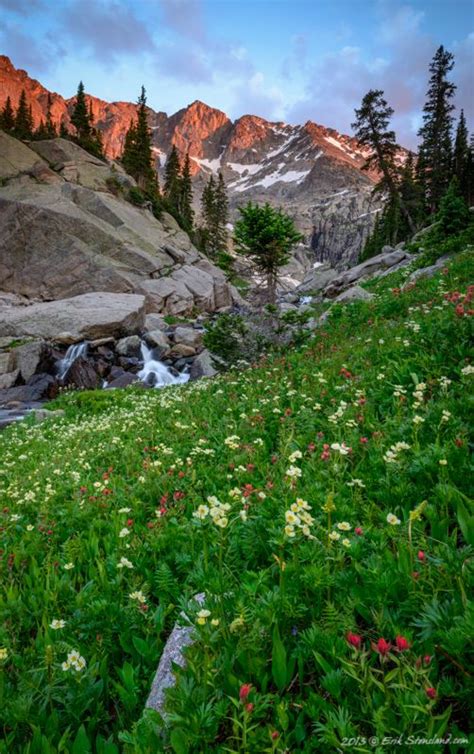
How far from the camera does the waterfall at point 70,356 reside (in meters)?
23.6

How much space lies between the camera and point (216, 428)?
708 centimetres

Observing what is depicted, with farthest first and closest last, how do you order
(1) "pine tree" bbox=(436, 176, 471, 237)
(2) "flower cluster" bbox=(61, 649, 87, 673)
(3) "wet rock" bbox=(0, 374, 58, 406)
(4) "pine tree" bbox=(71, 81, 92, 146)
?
(4) "pine tree" bbox=(71, 81, 92, 146) → (3) "wet rock" bbox=(0, 374, 58, 406) → (1) "pine tree" bbox=(436, 176, 471, 237) → (2) "flower cluster" bbox=(61, 649, 87, 673)

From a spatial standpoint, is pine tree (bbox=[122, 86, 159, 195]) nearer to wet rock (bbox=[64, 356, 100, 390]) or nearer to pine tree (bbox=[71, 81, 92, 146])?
pine tree (bbox=[71, 81, 92, 146])

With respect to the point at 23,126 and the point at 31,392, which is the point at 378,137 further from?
the point at 23,126

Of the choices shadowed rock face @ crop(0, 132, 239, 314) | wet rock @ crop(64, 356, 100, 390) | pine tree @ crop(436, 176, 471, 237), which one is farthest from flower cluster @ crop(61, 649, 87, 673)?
shadowed rock face @ crop(0, 132, 239, 314)

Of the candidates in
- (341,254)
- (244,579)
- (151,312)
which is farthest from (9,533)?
(341,254)

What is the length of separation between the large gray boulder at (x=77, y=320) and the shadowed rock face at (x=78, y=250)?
7782 millimetres

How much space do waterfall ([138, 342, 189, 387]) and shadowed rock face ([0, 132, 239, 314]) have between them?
1332 cm

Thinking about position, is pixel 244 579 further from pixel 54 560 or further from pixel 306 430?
pixel 306 430

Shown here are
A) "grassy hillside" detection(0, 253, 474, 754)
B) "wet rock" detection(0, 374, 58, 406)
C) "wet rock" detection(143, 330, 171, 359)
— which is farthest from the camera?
"wet rock" detection(143, 330, 171, 359)

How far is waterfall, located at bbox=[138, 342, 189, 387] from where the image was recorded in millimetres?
23516

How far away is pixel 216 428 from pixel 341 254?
207653 mm

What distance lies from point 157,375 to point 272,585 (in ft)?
72.6

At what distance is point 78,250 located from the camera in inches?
1492
